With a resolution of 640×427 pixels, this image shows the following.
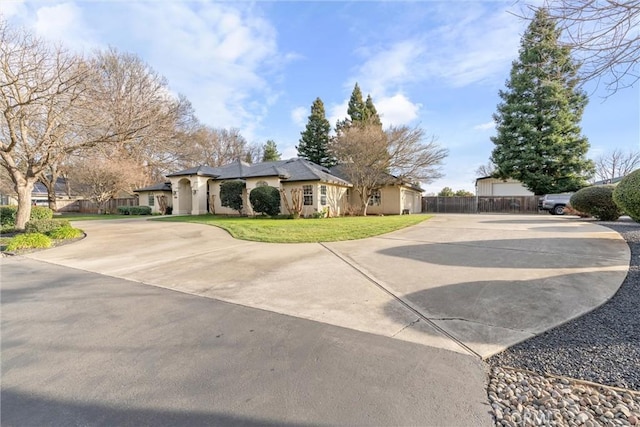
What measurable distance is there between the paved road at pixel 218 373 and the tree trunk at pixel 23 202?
1222cm

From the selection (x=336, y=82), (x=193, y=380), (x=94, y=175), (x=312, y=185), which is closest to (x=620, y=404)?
(x=193, y=380)

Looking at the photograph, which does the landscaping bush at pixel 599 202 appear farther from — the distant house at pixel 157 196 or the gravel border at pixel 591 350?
the distant house at pixel 157 196

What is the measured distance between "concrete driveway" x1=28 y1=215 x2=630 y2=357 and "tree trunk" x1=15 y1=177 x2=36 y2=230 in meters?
5.89

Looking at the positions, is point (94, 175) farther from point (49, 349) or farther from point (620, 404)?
point (620, 404)

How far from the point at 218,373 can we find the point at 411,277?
3.80 metres

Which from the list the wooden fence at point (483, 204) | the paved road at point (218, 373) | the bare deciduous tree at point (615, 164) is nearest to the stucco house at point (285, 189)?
the wooden fence at point (483, 204)

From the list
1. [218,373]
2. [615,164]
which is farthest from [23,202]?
[615,164]

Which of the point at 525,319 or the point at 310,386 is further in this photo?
the point at 525,319

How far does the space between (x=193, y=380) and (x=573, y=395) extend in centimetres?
299

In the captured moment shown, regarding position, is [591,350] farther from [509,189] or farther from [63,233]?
[509,189]

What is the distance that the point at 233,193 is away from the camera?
19719mm

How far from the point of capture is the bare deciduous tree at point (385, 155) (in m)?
19.1

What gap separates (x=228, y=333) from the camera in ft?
10.4

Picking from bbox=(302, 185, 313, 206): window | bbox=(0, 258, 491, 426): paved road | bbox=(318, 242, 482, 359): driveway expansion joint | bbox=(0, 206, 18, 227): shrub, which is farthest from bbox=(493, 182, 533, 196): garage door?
bbox=(0, 206, 18, 227): shrub
